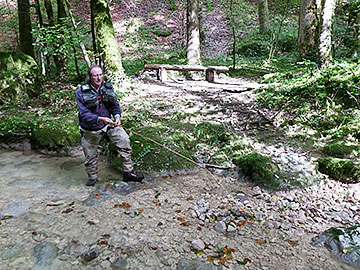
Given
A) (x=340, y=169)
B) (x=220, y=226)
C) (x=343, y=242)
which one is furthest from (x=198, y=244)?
(x=340, y=169)

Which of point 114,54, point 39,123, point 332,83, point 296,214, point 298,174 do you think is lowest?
point 296,214

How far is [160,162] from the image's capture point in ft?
15.6

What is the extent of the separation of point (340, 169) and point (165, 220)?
2.96 metres

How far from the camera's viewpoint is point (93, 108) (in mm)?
4000

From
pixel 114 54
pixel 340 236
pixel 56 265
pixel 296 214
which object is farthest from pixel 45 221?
pixel 114 54

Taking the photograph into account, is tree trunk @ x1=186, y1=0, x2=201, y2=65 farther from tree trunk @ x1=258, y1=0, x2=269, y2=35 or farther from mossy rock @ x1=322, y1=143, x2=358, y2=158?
mossy rock @ x1=322, y1=143, x2=358, y2=158

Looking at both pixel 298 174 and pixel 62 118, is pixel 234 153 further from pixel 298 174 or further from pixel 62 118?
pixel 62 118

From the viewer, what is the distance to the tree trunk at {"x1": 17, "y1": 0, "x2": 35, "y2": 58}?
9484 mm

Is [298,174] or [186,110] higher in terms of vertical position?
[186,110]

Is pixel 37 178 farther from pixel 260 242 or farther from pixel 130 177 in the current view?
pixel 260 242

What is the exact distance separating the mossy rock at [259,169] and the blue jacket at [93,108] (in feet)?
7.98

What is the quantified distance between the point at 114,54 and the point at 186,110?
2975 mm

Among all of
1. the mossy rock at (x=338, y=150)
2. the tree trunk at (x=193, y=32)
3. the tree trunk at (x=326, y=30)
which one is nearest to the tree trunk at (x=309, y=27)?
the tree trunk at (x=326, y=30)

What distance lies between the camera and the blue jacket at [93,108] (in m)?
3.85
